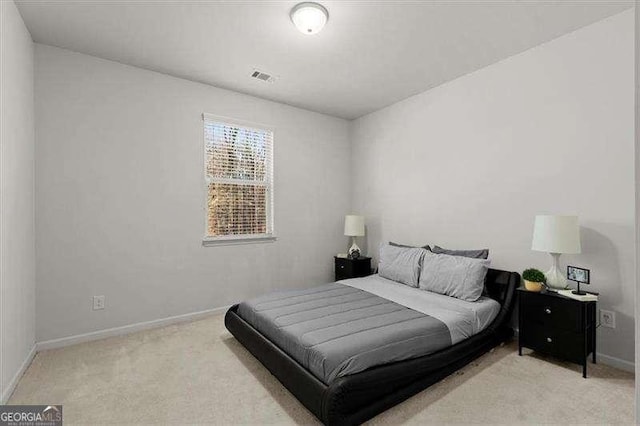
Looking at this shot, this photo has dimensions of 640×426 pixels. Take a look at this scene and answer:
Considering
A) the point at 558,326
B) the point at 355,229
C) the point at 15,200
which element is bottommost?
the point at 558,326

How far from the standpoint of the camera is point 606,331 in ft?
8.17

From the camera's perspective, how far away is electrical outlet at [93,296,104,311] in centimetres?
299

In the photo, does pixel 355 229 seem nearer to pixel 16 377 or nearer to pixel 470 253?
pixel 470 253

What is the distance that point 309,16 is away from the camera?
2289mm

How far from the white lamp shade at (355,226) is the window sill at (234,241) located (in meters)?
1.09

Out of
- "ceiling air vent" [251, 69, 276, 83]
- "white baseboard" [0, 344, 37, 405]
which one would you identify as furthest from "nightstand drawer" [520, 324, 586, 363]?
"white baseboard" [0, 344, 37, 405]

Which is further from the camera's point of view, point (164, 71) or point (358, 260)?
point (358, 260)

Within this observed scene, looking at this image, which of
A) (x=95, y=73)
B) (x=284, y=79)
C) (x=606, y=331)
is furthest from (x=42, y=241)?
(x=606, y=331)

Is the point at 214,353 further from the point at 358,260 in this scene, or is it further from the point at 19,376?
the point at 358,260

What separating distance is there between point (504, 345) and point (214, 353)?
8.68 ft

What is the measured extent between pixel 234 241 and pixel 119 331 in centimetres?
147

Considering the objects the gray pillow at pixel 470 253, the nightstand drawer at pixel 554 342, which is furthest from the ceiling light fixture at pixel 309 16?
the nightstand drawer at pixel 554 342

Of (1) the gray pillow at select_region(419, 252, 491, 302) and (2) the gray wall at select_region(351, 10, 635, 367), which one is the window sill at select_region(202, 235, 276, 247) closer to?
(2) the gray wall at select_region(351, 10, 635, 367)

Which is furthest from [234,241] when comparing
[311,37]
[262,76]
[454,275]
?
[454,275]
